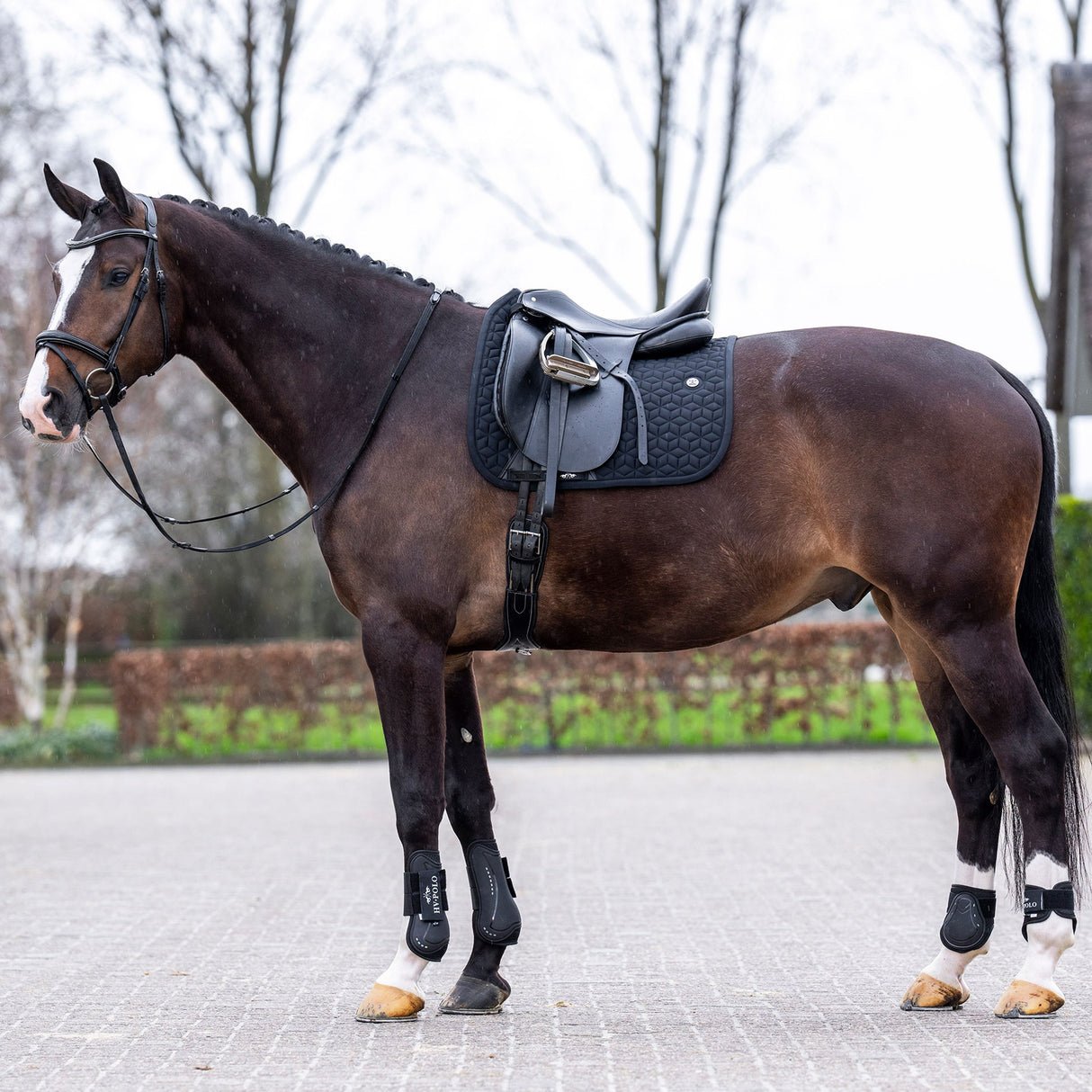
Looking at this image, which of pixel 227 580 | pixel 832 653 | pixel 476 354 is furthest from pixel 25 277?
pixel 476 354

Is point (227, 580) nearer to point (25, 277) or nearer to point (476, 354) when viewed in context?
point (25, 277)

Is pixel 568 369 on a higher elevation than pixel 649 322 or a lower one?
lower

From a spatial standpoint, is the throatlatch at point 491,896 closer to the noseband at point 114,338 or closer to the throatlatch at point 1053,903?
the throatlatch at point 1053,903

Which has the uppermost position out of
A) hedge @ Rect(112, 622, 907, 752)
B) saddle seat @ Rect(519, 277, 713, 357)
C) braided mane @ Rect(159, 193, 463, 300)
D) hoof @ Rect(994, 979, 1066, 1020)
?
braided mane @ Rect(159, 193, 463, 300)

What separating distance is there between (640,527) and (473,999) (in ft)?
5.25

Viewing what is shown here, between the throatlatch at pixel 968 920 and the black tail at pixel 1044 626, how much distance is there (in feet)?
0.36

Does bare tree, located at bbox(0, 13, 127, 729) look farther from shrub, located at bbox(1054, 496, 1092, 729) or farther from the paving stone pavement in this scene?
shrub, located at bbox(1054, 496, 1092, 729)

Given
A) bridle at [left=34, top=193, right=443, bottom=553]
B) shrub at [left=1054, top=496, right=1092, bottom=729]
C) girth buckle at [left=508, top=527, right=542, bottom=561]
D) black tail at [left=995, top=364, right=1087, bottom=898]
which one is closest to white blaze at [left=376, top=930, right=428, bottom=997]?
girth buckle at [left=508, top=527, right=542, bottom=561]

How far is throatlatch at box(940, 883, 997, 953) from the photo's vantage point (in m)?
4.20

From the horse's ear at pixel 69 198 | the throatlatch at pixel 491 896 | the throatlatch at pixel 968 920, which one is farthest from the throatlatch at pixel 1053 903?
the horse's ear at pixel 69 198

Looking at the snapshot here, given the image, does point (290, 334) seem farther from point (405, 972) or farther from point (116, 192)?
point (405, 972)

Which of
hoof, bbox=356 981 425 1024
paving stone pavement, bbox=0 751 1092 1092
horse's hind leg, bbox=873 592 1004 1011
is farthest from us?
horse's hind leg, bbox=873 592 1004 1011

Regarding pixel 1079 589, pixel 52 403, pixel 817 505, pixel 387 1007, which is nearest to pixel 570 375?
pixel 817 505

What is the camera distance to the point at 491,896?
435cm
